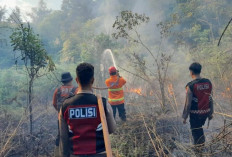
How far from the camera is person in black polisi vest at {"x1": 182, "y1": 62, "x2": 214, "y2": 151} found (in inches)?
172

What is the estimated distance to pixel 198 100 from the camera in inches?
174

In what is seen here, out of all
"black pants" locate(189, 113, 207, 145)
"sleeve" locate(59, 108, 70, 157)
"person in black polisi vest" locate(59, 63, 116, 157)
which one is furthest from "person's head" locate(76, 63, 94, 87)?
"black pants" locate(189, 113, 207, 145)

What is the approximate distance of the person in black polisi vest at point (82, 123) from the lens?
2461 millimetres

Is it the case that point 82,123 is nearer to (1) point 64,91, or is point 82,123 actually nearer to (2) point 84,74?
(2) point 84,74

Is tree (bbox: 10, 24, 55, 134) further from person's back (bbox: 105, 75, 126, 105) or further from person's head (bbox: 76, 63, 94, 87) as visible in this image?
person's head (bbox: 76, 63, 94, 87)

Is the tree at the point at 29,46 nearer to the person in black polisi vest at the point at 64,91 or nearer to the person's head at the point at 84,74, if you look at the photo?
the person in black polisi vest at the point at 64,91

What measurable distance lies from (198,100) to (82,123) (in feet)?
9.61

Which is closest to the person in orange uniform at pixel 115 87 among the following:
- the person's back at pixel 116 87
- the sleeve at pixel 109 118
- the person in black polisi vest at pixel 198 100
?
the person's back at pixel 116 87

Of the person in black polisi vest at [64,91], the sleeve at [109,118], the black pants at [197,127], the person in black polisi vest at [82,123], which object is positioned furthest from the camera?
the person in black polisi vest at [64,91]

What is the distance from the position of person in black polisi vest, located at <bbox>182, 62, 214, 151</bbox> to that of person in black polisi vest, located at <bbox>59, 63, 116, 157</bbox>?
251 cm

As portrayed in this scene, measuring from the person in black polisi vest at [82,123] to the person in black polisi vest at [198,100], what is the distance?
251 centimetres

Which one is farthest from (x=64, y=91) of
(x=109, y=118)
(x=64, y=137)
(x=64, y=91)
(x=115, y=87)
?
(x=109, y=118)

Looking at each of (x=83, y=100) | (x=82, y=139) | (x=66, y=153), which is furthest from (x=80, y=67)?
(x=66, y=153)

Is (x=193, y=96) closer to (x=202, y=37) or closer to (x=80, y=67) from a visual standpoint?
→ (x=80, y=67)
